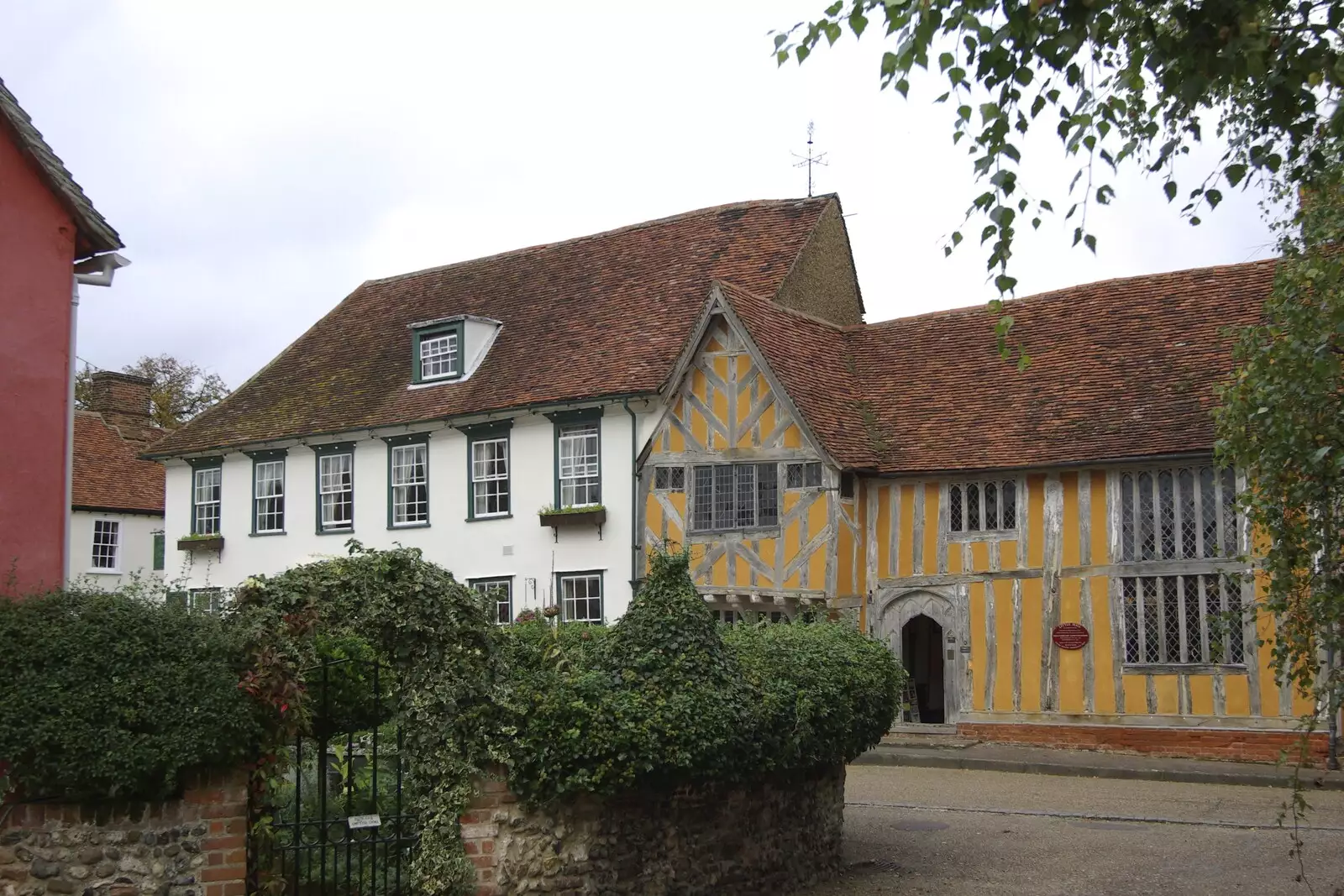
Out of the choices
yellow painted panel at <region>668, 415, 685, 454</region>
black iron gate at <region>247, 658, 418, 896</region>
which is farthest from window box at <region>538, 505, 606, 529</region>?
black iron gate at <region>247, 658, 418, 896</region>

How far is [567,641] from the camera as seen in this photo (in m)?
10.8

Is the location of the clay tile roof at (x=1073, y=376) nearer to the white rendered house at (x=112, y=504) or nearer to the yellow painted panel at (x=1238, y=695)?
the yellow painted panel at (x=1238, y=695)

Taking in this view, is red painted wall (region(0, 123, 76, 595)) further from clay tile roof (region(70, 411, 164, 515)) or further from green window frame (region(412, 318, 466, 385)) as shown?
clay tile roof (region(70, 411, 164, 515))

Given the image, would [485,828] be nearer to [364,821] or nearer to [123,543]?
[364,821]

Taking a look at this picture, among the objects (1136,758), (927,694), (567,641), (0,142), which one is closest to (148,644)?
(567,641)

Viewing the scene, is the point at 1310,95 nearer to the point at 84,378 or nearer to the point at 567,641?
the point at 567,641

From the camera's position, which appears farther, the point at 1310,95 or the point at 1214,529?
the point at 1214,529

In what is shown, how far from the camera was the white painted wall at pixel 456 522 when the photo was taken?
23828mm

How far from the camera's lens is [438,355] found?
90.6ft

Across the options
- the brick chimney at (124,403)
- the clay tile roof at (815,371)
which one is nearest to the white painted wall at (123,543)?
the brick chimney at (124,403)

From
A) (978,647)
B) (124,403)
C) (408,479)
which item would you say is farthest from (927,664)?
(124,403)

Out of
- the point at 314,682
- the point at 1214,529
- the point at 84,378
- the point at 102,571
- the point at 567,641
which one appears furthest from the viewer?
the point at 84,378

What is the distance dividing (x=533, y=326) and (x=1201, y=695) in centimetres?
1410

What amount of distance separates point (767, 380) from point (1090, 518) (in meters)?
5.19
